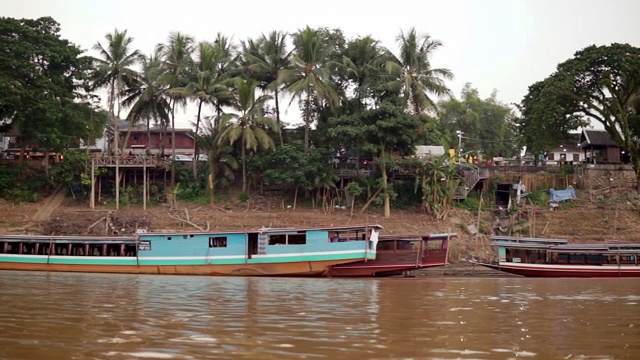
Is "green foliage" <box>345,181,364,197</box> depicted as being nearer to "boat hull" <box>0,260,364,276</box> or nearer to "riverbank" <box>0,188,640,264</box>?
"riverbank" <box>0,188,640,264</box>

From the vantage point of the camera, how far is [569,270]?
27.0 m

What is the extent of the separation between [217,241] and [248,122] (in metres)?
11.5

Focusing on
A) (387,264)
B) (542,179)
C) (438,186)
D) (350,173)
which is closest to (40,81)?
(350,173)

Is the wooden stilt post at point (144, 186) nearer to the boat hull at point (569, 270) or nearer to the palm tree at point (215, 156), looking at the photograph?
the palm tree at point (215, 156)

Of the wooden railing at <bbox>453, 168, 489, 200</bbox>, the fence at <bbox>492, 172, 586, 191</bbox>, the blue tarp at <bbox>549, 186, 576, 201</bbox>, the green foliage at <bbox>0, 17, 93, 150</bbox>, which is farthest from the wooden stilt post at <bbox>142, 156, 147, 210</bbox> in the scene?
the blue tarp at <bbox>549, 186, 576, 201</bbox>

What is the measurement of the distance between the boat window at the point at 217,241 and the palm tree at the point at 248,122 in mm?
9844

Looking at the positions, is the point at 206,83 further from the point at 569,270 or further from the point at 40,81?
the point at 569,270

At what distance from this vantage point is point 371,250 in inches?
1002

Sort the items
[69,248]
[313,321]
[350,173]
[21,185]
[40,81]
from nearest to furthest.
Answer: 1. [313,321]
2. [69,248]
3. [40,81]
4. [21,185]
5. [350,173]

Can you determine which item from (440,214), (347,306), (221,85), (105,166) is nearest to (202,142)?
(221,85)

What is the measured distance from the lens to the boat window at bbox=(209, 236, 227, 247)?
1035 inches

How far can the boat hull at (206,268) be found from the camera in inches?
1013

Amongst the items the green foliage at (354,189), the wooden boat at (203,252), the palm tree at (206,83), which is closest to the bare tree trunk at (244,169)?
the palm tree at (206,83)

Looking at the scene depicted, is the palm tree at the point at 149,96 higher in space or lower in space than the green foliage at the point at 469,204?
higher
